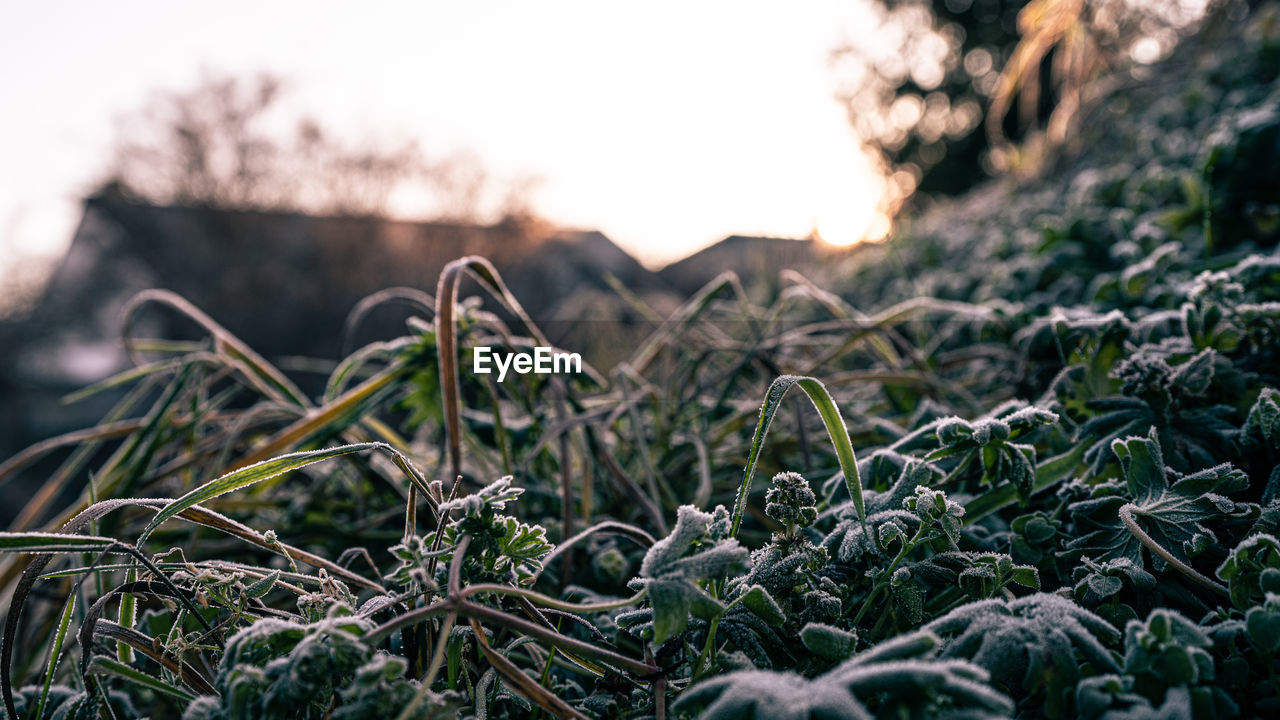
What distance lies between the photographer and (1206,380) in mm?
716

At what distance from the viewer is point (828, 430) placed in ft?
1.79

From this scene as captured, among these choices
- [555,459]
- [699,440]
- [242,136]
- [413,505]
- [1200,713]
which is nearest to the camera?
[1200,713]

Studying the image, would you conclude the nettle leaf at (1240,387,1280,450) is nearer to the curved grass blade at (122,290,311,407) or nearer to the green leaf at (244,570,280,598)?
the green leaf at (244,570,280,598)

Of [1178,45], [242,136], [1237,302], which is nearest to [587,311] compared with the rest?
[1237,302]

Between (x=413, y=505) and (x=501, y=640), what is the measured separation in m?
0.17

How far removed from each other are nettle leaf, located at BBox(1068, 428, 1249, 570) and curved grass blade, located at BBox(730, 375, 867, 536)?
0.72 feet

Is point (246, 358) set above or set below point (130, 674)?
above

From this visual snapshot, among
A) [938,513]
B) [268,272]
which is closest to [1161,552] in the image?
[938,513]

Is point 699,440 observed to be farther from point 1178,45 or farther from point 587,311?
point 1178,45

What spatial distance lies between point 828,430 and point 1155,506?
11.4 inches

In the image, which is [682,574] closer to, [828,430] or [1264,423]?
[828,430]

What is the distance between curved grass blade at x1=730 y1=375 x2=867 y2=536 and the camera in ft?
1.77

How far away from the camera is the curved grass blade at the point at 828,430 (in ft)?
1.77

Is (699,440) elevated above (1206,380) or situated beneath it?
situated beneath
